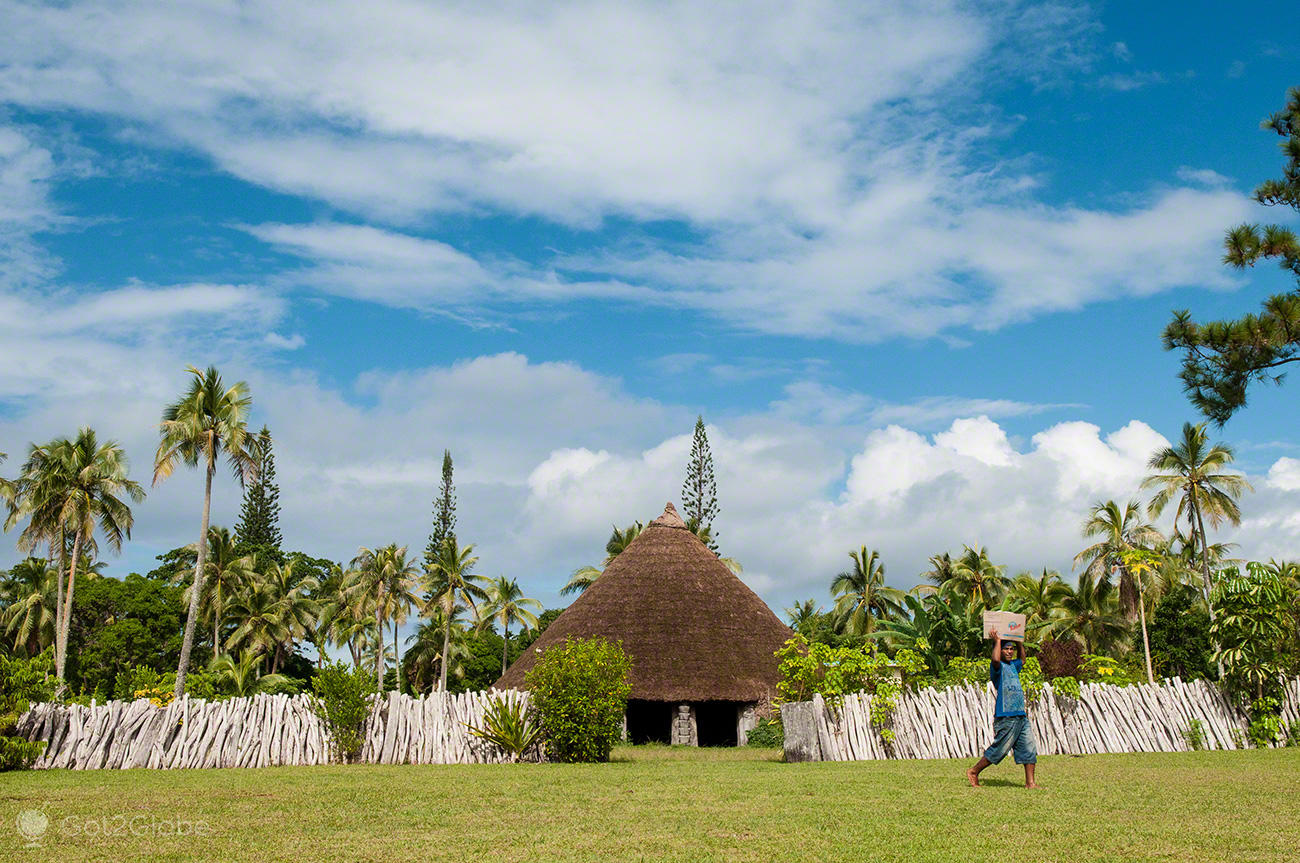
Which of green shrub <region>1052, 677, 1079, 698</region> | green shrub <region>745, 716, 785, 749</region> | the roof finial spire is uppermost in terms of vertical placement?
the roof finial spire

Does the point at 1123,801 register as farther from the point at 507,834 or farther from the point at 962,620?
the point at 962,620

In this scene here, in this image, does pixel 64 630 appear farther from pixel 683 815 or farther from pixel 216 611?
pixel 683 815

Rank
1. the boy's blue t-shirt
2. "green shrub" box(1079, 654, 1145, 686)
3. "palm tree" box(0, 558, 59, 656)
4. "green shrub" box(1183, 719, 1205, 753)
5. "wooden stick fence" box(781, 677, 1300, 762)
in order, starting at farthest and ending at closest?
"palm tree" box(0, 558, 59, 656), "green shrub" box(1079, 654, 1145, 686), "green shrub" box(1183, 719, 1205, 753), "wooden stick fence" box(781, 677, 1300, 762), the boy's blue t-shirt

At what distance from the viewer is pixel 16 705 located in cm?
1270

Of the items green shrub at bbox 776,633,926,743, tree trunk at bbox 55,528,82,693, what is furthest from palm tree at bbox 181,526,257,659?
green shrub at bbox 776,633,926,743

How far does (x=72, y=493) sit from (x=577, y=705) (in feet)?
84.1

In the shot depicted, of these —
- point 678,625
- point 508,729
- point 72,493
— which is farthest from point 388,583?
point 508,729

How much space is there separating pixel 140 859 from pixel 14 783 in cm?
661

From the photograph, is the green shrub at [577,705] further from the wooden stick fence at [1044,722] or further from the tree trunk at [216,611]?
the tree trunk at [216,611]

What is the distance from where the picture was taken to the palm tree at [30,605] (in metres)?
39.7

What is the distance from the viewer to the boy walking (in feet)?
29.7

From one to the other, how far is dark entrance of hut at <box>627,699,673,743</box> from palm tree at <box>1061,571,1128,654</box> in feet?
61.1

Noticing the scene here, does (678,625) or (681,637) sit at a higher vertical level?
(678,625)

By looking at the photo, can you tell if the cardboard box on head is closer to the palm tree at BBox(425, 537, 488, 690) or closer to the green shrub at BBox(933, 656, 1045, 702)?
the green shrub at BBox(933, 656, 1045, 702)
